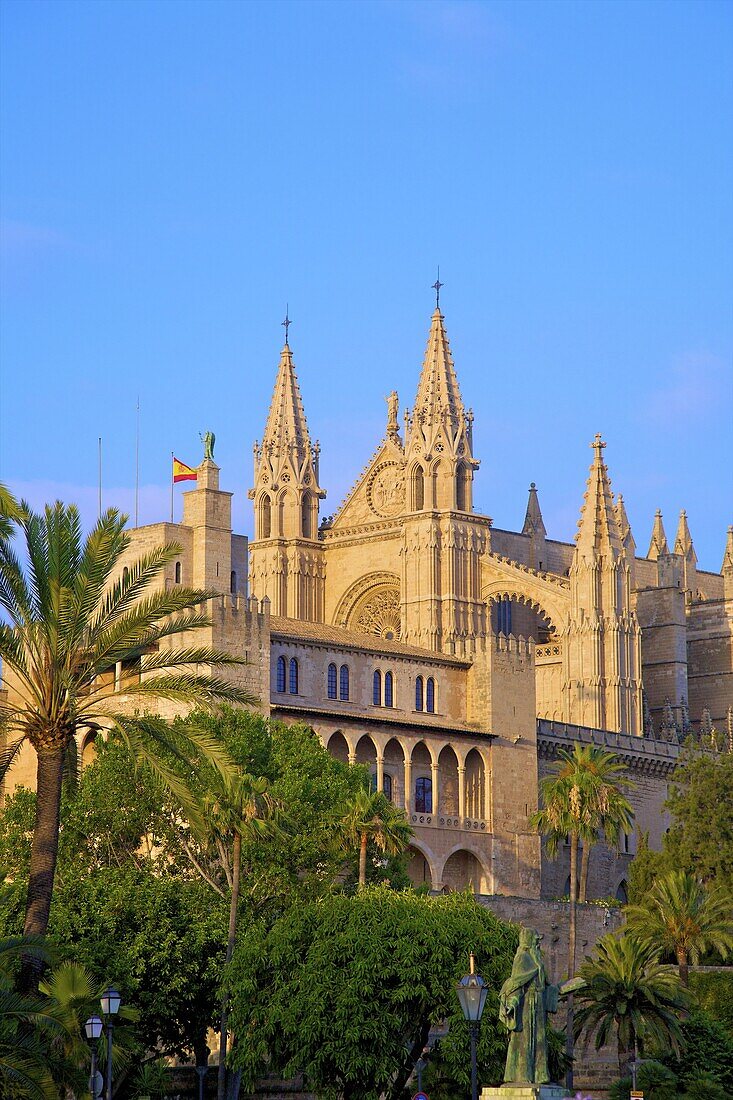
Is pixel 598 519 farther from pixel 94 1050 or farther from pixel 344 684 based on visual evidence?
pixel 94 1050

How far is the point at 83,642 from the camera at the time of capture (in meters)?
36.2

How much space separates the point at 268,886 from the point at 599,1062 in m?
10.8

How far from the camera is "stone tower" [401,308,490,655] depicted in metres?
76.9

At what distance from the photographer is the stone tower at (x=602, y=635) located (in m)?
79.6

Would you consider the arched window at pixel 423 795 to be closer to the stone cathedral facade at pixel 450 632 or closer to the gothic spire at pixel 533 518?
the stone cathedral facade at pixel 450 632

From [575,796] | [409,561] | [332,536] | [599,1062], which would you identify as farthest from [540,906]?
[332,536]

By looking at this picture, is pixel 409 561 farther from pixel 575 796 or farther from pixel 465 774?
pixel 575 796

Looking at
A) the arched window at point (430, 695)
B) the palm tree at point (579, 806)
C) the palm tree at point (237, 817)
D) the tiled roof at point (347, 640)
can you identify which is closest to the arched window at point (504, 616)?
the tiled roof at point (347, 640)

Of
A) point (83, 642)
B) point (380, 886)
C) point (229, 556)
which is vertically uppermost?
Answer: point (229, 556)

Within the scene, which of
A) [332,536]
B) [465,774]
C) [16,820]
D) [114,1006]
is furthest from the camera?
[332,536]

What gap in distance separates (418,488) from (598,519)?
23.7 ft

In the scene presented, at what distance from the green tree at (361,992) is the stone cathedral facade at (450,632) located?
59.8ft

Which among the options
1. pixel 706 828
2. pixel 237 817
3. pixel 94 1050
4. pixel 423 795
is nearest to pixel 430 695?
pixel 423 795

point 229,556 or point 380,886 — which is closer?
point 380,886
